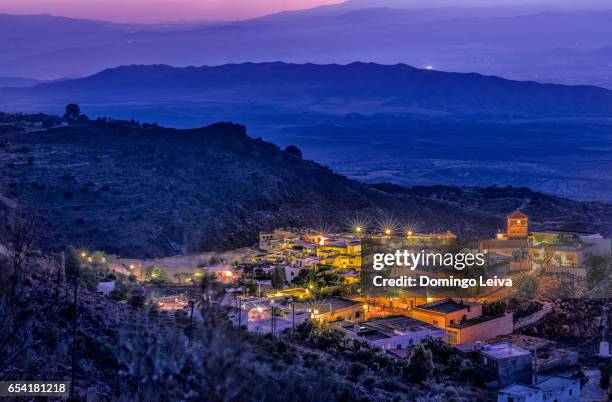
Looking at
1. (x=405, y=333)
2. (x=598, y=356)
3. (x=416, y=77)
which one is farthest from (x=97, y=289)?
(x=416, y=77)

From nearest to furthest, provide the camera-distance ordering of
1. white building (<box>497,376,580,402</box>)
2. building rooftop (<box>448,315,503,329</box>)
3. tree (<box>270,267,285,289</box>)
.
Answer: white building (<box>497,376,580,402</box>)
building rooftop (<box>448,315,503,329</box>)
tree (<box>270,267,285,289</box>)

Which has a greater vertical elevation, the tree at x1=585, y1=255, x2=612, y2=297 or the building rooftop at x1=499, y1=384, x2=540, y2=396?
the building rooftop at x1=499, y1=384, x2=540, y2=396

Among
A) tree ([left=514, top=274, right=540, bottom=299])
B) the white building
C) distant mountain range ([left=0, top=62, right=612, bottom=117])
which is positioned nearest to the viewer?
the white building

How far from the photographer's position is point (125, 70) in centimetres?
19212

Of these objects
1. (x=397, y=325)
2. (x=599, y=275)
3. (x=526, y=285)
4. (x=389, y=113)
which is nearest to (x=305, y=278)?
(x=397, y=325)

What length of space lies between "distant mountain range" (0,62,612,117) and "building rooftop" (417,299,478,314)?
5417 inches

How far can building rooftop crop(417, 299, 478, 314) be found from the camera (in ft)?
62.4

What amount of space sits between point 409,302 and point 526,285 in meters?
4.29

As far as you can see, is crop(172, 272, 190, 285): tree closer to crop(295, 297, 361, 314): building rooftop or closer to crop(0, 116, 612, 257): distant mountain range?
crop(295, 297, 361, 314): building rooftop

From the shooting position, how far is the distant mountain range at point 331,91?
161000mm

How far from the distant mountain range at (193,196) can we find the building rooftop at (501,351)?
17013 mm

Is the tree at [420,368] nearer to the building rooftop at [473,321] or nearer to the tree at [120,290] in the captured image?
the building rooftop at [473,321]

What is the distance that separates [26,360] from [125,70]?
18931 centimetres

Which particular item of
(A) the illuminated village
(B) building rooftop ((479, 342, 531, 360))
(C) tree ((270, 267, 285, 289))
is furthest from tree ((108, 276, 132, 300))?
(B) building rooftop ((479, 342, 531, 360))
